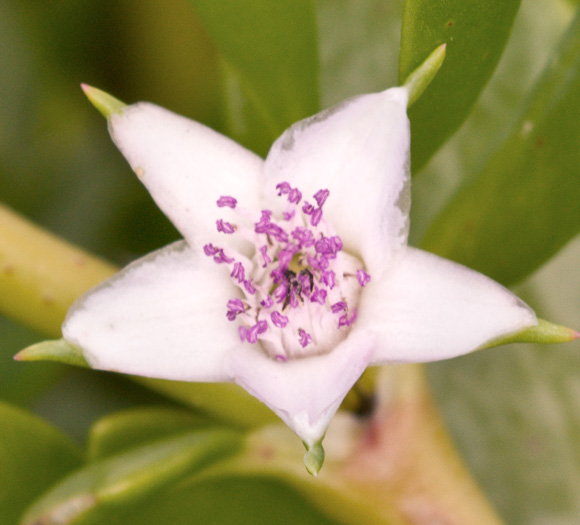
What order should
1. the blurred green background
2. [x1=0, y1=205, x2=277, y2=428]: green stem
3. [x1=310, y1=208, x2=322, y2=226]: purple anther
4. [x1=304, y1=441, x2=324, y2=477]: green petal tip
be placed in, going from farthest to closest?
the blurred green background → [x1=0, y1=205, x2=277, y2=428]: green stem → [x1=310, y1=208, x2=322, y2=226]: purple anther → [x1=304, y1=441, x2=324, y2=477]: green petal tip

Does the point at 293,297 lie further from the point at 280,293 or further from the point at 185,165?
the point at 185,165

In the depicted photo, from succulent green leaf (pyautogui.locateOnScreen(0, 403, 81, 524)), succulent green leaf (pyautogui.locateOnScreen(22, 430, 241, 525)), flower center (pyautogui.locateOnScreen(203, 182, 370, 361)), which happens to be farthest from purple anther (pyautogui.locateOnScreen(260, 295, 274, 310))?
succulent green leaf (pyautogui.locateOnScreen(0, 403, 81, 524))

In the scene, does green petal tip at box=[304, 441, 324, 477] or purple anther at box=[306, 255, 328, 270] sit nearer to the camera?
green petal tip at box=[304, 441, 324, 477]

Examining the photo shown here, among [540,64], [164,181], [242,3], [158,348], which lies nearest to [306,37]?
[242,3]

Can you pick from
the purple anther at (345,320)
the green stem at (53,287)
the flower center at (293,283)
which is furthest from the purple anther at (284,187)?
the green stem at (53,287)

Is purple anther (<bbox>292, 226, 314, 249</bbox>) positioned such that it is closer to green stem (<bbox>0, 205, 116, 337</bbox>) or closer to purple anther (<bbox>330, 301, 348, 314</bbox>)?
purple anther (<bbox>330, 301, 348, 314</bbox>)
